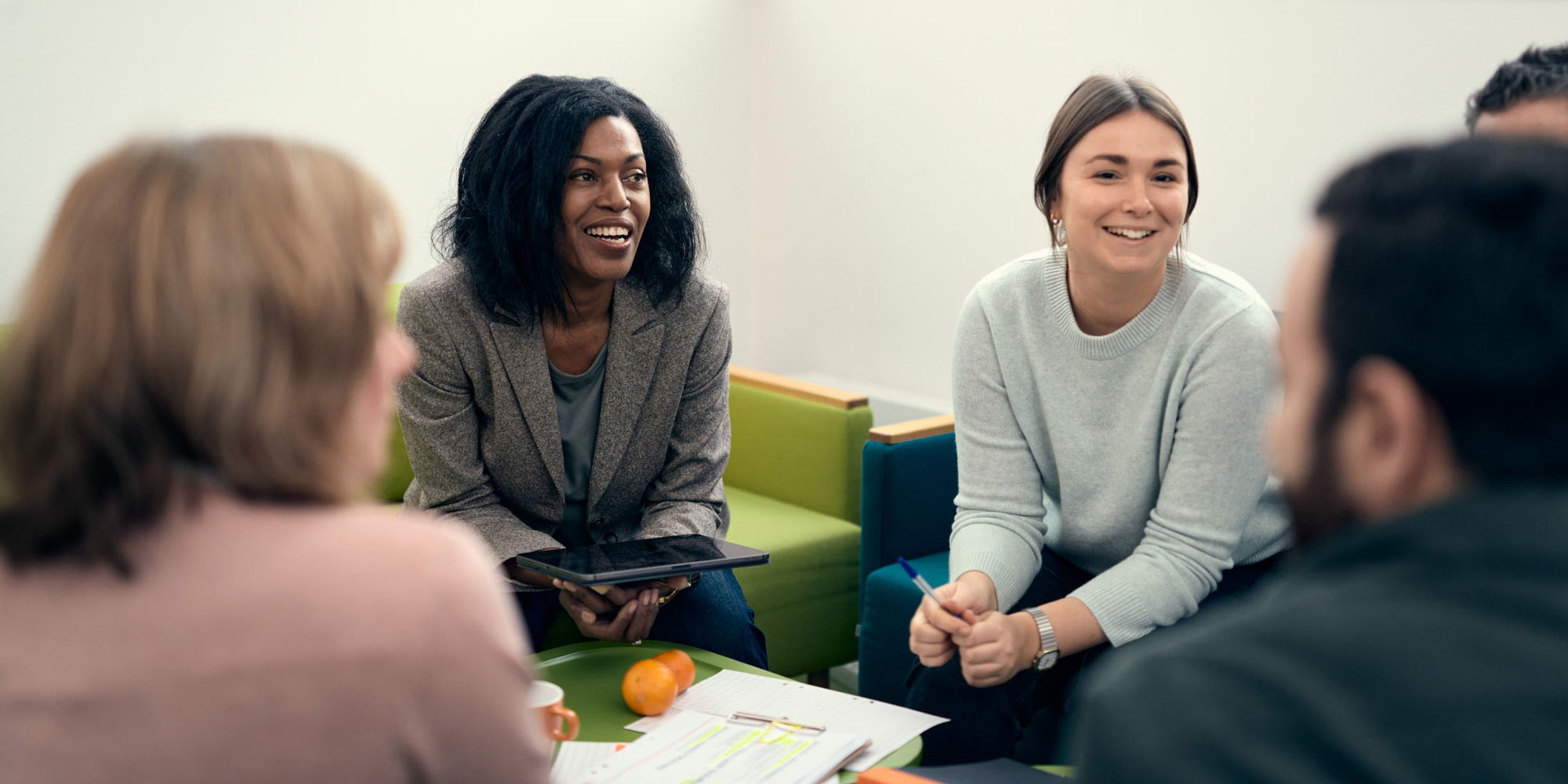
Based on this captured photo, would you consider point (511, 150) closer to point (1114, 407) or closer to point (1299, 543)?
point (1114, 407)

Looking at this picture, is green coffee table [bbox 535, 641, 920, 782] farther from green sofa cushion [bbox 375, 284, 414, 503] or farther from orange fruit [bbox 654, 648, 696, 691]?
green sofa cushion [bbox 375, 284, 414, 503]

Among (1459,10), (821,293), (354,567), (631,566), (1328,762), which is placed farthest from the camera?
(821,293)

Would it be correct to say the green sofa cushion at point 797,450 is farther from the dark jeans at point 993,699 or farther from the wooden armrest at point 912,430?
the dark jeans at point 993,699

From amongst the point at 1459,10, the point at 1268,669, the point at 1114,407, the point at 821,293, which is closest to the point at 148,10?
the point at 821,293

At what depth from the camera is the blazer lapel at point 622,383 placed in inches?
76.4

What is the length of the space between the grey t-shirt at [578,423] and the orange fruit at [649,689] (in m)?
0.55

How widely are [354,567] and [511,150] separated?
1.31 meters

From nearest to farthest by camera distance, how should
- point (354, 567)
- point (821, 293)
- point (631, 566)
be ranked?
point (354, 567) → point (631, 566) → point (821, 293)

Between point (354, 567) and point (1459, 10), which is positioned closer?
point (354, 567)

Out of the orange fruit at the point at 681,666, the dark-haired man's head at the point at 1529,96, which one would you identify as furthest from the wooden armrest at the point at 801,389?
the dark-haired man's head at the point at 1529,96

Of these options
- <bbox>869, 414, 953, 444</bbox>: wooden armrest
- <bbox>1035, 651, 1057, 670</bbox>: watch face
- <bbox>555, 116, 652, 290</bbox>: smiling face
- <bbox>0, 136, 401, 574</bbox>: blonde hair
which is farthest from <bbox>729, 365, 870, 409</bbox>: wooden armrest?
<bbox>0, 136, 401, 574</bbox>: blonde hair

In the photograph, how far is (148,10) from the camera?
2670 millimetres

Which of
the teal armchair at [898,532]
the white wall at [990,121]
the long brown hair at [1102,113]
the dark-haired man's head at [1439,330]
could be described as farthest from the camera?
the white wall at [990,121]

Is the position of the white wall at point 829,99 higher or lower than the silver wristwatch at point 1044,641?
higher
